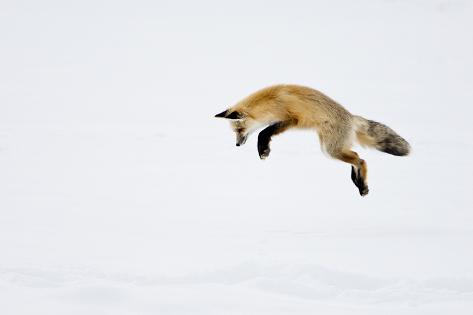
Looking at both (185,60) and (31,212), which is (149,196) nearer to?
(31,212)

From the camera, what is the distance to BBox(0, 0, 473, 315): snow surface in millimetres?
6684

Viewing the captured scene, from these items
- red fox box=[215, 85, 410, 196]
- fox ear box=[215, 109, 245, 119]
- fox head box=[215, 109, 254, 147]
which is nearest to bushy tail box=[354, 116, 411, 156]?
red fox box=[215, 85, 410, 196]

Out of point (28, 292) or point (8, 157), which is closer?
point (28, 292)

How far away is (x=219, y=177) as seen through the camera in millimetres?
11266

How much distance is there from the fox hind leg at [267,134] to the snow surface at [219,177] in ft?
2.92

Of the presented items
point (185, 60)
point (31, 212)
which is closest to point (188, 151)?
point (31, 212)

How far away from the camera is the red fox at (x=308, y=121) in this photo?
798 cm

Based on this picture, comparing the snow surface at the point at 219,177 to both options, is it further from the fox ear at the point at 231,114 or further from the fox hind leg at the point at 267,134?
the fox ear at the point at 231,114

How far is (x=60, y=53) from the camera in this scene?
2255 cm

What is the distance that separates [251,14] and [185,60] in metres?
5.13

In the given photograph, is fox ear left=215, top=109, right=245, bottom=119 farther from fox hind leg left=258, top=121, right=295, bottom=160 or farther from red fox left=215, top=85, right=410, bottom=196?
fox hind leg left=258, top=121, right=295, bottom=160

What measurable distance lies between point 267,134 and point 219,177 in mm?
3445

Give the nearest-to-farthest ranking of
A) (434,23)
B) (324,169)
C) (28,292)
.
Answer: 1. (28,292)
2. (324,169)
3. (434,23)

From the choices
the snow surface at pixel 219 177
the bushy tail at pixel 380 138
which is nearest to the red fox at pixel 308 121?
the bushy tail at pixel 380 138
